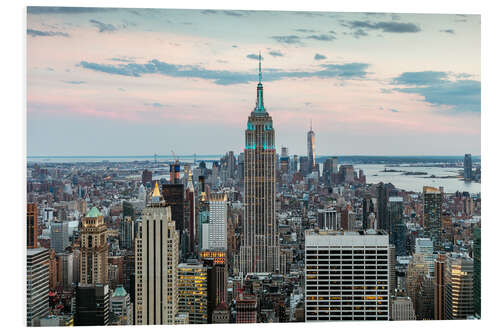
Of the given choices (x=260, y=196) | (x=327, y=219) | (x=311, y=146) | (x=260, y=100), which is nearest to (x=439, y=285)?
(x=327, y=219)

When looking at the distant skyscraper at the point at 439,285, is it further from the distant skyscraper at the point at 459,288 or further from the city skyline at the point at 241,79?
the city skyline at the point at 241,79

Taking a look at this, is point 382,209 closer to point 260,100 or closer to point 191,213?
point 260,100

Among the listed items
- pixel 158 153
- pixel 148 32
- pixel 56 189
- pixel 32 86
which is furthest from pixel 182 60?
pixel 56 189

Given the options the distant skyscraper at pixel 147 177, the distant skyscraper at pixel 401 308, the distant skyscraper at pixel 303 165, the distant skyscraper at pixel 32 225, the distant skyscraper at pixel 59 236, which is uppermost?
the distant skyscraper at pixel 303 165

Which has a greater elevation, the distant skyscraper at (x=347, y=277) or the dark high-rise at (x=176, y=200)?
the dark high-rise at (x=176, y=200)

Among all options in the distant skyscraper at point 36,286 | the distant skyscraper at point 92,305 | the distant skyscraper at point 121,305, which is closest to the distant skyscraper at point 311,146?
the distant skyscraper at point 121,305

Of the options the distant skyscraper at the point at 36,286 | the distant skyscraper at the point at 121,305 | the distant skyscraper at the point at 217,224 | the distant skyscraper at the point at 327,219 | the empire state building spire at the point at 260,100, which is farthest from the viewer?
the distant skyscraper at the point at 217,224

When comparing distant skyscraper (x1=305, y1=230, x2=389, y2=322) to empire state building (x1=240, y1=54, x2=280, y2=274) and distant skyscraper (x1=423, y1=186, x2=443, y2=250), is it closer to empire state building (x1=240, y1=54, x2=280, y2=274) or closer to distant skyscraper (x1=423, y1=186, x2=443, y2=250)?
distant skyscraper (x1=423, y1=186, x2=443, y2=250)
